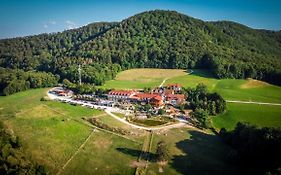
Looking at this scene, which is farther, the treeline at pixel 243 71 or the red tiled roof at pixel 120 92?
the treeline at pixel 243 71

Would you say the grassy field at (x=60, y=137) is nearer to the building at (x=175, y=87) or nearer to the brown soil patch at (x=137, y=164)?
the brown soil patch at (x=137, y=164)

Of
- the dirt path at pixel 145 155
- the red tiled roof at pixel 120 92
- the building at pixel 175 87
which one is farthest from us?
the building at pixel 175 87

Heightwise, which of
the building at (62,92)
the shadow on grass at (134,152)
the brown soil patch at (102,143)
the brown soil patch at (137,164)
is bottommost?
the brown soil patch at (137,164)

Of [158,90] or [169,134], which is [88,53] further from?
[169,134]

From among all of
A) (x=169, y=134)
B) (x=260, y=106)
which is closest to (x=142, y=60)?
(x=260, y=106)

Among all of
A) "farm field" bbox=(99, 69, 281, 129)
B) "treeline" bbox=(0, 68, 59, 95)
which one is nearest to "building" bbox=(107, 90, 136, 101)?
"farm field" bbox=(99, 69, 281, 129)

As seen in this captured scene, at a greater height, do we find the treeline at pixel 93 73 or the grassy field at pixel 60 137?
the treeline at pixel 93 73

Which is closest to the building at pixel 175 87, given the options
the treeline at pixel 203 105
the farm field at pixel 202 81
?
the farm field at pixel 202 81
